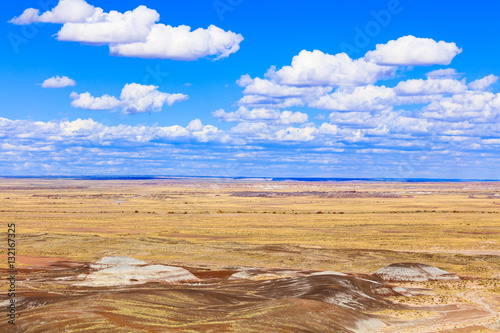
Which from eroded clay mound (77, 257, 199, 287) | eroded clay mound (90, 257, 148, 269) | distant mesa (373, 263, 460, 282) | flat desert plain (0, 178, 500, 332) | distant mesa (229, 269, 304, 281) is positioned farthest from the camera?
eroded clay mound (90, 257, 148, 269)

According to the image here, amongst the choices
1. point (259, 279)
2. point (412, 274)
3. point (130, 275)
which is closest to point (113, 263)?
point (130, 275)

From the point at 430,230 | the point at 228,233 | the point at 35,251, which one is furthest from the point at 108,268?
the point at 430,230

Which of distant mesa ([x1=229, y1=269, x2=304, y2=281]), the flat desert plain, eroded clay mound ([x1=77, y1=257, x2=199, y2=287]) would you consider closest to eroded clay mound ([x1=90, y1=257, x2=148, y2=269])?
eroded clay mound ([x1=77, y1=257, x2=199, y2=287])

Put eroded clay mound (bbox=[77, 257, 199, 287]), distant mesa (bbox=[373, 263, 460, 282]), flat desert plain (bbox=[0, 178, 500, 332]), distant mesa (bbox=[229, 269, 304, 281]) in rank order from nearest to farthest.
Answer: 1. flat desert plain (bbox=[0, 178, 500, 332])
2. eroded clay mound (bbox=[77, 257, 199, 287])
3. distant mesa (bbox=[373, 263, 460, 282])
4. distant mesa (bbox=[229, 269, 304, 281])

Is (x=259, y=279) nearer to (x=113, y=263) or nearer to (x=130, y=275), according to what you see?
(x=130, y=275)

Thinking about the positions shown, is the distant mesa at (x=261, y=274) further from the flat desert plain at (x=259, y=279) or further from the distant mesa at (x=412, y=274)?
the distant mesa at (x=412, y=274)

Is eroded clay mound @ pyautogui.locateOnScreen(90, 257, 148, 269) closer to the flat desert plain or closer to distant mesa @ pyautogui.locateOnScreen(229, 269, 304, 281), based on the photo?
the flat desert plain

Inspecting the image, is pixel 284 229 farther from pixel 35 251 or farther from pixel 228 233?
pixel 35 251
